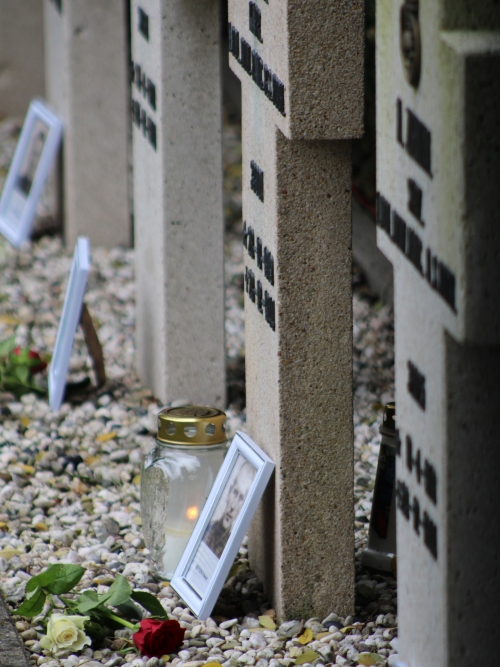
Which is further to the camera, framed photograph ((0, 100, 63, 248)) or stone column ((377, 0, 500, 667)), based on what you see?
framed photograph ((0, 100, 63, 248))

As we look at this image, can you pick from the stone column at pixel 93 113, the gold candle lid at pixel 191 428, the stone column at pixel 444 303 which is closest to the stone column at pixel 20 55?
the stone column at pixel 93 113

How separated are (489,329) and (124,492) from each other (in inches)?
90.0

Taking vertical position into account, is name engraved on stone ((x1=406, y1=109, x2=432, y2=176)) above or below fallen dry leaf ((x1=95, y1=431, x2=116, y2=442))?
above

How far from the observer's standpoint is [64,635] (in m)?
2.64

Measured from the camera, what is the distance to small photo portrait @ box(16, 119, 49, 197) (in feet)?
22.6

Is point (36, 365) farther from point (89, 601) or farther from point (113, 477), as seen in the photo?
point (89, 601)

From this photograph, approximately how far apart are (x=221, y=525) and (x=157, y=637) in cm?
39

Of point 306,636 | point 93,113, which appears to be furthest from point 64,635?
point 93,113

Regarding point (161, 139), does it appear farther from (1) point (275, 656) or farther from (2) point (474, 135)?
(2) point (474, 135)

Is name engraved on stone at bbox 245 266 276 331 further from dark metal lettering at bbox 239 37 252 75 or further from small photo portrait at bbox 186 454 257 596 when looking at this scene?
dark metal lettering at bbox 239 37 252 75

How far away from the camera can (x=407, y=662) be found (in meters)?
2.18

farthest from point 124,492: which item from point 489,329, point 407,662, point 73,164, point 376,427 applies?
point 73,164

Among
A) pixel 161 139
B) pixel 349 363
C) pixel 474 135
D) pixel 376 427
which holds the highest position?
pixel 474 135

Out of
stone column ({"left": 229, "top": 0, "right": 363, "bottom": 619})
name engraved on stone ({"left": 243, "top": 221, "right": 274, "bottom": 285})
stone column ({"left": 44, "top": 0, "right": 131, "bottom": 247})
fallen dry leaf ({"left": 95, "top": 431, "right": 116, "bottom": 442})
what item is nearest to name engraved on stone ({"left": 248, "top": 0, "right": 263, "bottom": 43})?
stone column ({"left": 229, "top": 0, "right": 363, "bottom": 619})
